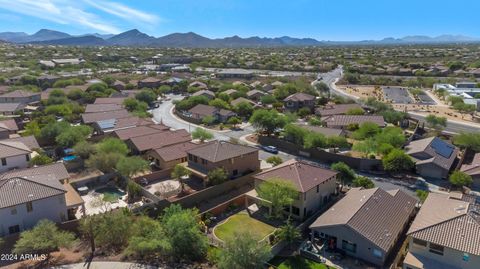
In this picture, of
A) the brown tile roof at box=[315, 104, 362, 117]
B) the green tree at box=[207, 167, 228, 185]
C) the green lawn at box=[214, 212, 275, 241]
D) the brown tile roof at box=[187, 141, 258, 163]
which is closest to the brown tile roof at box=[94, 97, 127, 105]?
the brown tile roof at box=[187, 141, 258, 163]

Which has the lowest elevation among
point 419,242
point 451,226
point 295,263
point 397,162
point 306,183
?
point 295,263

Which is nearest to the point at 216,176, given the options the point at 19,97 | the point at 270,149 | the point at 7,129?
the point at 270,149

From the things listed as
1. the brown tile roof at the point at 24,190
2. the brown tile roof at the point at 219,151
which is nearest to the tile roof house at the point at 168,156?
the brown tile roof at the point at 219,151

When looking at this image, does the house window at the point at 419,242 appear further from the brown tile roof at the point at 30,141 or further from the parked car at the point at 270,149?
the brown tile roof at the point at 30,141

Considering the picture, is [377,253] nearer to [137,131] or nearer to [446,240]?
[446,240]

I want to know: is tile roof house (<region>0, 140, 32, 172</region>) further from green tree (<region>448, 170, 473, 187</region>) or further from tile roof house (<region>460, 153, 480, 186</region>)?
A: tile roof house (<region>460, 153, 480, 186</region>)

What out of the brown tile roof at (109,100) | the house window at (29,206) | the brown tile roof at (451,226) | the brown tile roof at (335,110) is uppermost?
the brown tile roof at (451,226)
